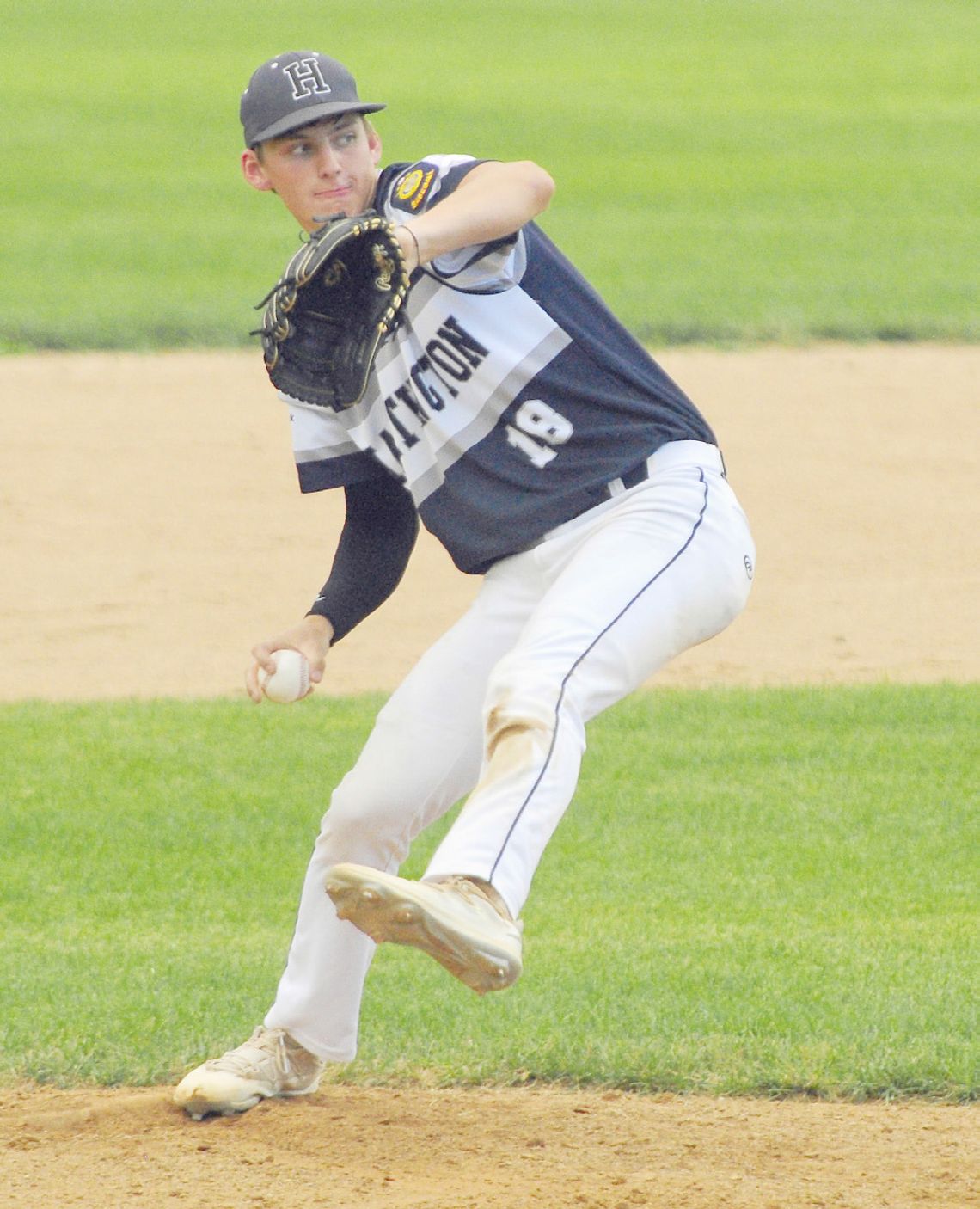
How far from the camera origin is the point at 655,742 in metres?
7.23

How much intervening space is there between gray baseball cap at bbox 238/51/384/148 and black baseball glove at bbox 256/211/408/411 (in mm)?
337

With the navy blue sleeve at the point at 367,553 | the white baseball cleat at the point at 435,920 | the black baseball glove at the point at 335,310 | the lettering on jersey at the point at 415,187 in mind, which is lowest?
the white baseball cleat at the point at 435,920

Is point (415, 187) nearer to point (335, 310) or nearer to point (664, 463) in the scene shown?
point (335, 310)

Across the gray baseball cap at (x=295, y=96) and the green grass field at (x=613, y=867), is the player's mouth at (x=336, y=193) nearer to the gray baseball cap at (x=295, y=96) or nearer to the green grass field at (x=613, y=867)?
the gray baseball cap at (x=295, y=96)

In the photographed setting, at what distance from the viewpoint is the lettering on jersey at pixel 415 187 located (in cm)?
391

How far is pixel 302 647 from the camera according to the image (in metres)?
4.30

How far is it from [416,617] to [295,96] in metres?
5.41

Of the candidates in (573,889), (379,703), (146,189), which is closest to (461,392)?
(573,889)

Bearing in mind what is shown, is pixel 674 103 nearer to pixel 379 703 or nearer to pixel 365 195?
pixel 379 703

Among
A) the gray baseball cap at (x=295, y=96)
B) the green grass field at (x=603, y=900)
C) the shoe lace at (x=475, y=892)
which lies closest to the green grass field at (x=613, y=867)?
the green grass field at (x=603, y=900)

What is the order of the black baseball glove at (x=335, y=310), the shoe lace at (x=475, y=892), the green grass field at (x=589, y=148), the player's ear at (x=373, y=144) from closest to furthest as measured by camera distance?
the shoe lace at (x=475, y=892)
the black baseball glove at (x=335, y=310)
the player's ear at (x=373, y=144)
the green grass field at (x=589, y=148)

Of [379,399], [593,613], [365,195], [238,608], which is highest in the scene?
[365,195]

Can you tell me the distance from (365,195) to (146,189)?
16039mm

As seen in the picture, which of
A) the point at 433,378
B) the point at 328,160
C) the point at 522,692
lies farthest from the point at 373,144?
the point at 522,692
